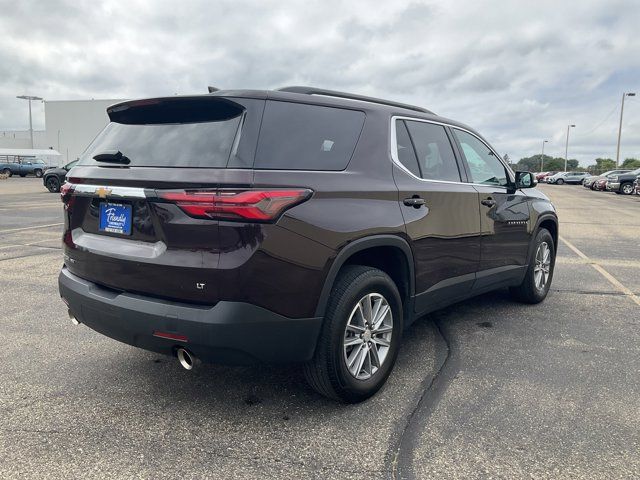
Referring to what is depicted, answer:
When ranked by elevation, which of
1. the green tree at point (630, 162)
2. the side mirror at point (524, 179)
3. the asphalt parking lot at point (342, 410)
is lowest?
the asphalt parking lot at point (342, 410)

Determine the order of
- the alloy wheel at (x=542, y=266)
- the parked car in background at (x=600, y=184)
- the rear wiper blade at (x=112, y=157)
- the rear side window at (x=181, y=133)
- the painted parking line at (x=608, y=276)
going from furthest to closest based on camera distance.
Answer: the parked car in background at (x=600, y=184) → the painted parking line at (x=608, y=276) → the alloy wheel at (x=542, y=266) → the rear wiper blade at (x=112, y=157) → the rear side window at (x=181, y=133)

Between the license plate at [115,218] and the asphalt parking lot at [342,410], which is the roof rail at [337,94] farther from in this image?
the asphalt parking lot at [342,410]

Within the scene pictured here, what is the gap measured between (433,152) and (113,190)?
225cm

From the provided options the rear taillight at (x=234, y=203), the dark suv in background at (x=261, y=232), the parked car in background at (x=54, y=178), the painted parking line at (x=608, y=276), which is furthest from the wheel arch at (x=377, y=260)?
the parked car in background at (x=54, y=178)

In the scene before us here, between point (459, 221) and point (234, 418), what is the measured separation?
2.14 meters

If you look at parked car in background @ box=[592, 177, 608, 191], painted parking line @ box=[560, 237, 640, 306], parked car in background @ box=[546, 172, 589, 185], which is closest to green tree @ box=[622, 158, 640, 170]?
parked car in background @ box=[546, 172, 589, 185]

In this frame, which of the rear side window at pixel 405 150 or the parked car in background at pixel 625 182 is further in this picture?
the parked car in background at pixel 625 182

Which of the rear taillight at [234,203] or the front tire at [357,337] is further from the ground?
the rear taillight at [234,203]

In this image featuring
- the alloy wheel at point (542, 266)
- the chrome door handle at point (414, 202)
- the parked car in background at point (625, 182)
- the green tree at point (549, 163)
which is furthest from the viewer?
the green tree at point (549, 163)

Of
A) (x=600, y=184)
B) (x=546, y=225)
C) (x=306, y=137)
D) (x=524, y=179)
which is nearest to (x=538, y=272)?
(x=546, y=225)

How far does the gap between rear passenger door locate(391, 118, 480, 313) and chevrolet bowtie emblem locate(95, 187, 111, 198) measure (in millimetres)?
1730

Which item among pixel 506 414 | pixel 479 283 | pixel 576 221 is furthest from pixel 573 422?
pixel 576 221

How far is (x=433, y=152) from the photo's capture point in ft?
12.7

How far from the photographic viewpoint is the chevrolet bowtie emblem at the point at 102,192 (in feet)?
9.44
